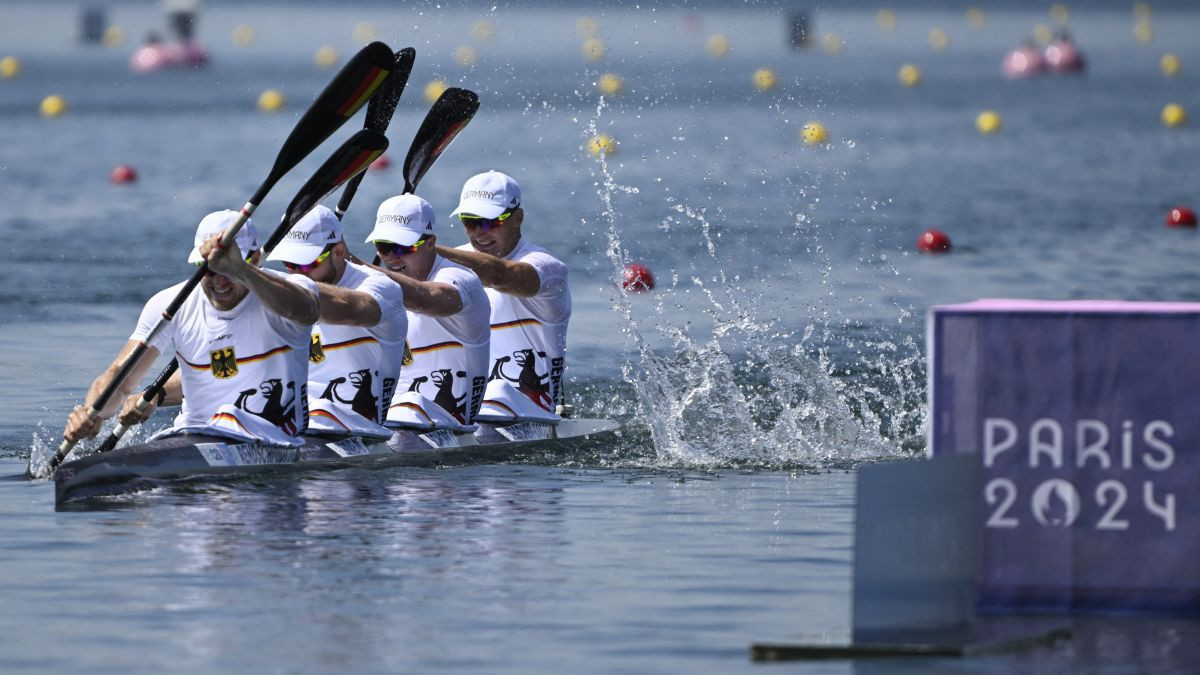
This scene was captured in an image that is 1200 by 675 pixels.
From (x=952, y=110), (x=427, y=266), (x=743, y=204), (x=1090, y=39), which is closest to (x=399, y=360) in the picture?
(x=427, y=266)

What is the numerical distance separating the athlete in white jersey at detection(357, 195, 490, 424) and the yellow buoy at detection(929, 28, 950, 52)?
7212cm

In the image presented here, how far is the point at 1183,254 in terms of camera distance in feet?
75.4

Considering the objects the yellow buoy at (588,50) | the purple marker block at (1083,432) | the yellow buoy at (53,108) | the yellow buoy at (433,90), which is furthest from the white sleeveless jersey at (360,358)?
the yellow buoy at (588,50)

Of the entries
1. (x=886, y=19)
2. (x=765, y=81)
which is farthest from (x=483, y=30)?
(x=765, y=81)

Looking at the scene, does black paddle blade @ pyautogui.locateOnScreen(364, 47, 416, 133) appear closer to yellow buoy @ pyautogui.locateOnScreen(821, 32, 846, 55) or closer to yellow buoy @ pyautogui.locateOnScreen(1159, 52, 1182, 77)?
yellow buoy @ pyautogui.locateOnScreen(1159, 52, 1182, 77)

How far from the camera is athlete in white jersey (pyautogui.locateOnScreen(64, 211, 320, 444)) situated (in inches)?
410

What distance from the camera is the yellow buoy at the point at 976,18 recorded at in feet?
322

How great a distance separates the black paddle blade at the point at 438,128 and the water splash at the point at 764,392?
1096 mm

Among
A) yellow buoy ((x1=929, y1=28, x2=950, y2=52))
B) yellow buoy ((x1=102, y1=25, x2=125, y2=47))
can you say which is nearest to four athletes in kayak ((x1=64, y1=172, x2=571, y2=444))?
yellow buoy ((x1=929, y1=28, x2=950, y2=52))

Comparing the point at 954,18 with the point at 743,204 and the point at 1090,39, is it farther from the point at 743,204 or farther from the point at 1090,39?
the point at 743,204

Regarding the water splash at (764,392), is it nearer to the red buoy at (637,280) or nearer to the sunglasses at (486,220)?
the red buoy at (637,280)

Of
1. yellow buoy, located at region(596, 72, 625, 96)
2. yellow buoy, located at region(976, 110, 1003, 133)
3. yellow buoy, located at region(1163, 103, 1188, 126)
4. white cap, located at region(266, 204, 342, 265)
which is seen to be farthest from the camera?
yellow buoy, located at region(596, 72, 625, 96)

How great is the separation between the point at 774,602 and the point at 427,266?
4.31 metres

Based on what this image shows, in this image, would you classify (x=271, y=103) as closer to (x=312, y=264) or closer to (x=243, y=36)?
(x=312, y=264)
